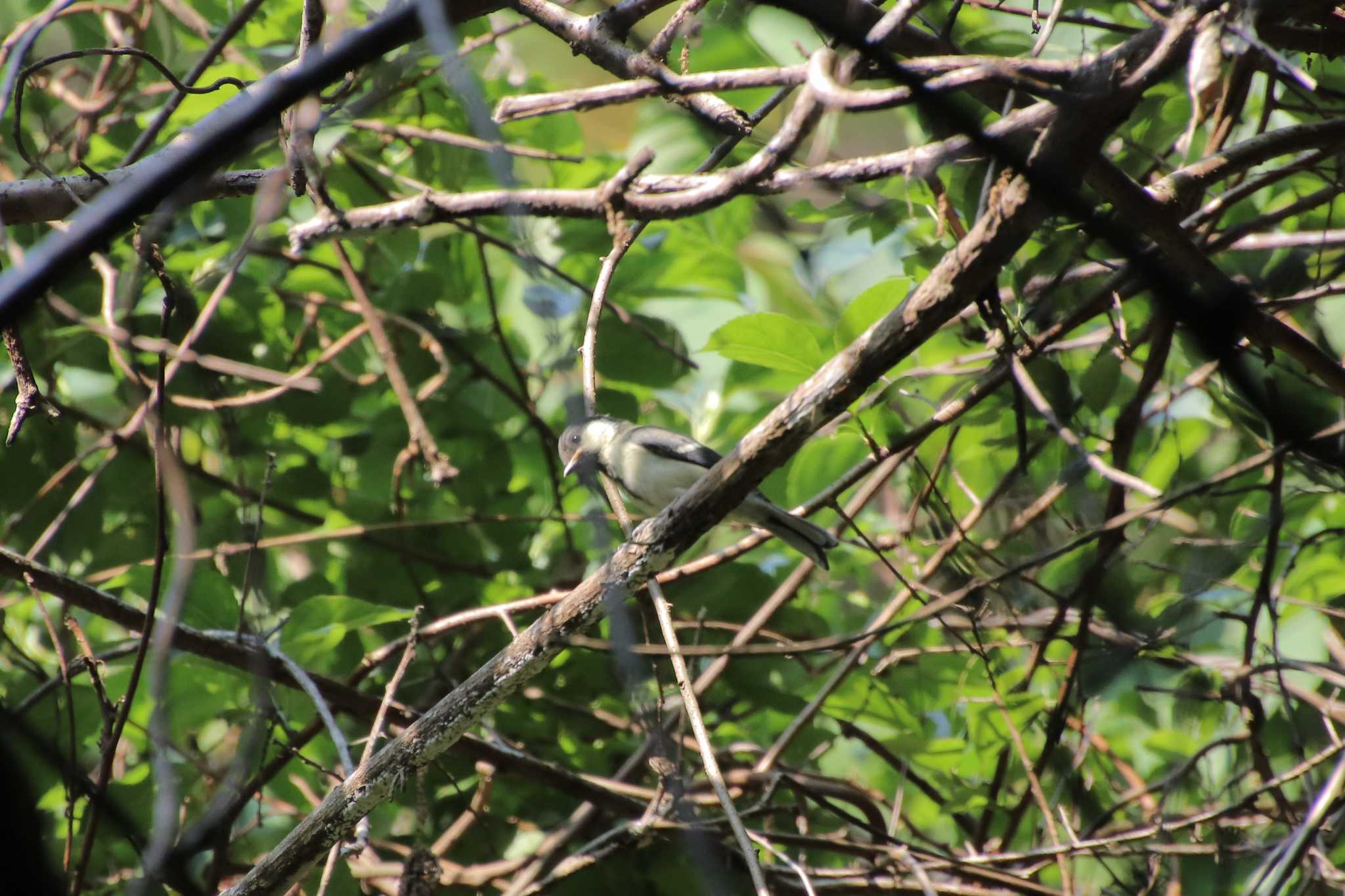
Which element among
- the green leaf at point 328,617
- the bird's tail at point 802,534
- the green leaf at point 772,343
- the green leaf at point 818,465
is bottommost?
the green leaf at point 328,617

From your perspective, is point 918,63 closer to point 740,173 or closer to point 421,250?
point 740,173

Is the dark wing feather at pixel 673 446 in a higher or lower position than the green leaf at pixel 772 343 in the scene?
higher

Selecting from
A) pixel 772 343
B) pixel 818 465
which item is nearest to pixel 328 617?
pixel 772 343

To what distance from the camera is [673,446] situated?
3.97 m

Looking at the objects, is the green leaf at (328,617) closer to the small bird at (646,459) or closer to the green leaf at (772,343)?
the small bird at (646,459)

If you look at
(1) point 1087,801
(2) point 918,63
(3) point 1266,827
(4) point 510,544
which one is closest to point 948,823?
(1) point 1087,801

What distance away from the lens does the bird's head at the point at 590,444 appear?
10.8 ft

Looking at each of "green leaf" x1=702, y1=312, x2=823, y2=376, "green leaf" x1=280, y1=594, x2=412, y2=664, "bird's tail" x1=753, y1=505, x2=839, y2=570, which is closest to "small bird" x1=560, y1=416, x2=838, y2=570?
"bird's tail" x1=753, y1=505, x2=839, y2=570

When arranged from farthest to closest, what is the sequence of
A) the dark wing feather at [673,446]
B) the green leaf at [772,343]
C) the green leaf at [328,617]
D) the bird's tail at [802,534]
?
1. the dark wing feather at [673,446]
2. the bird's tail at [802,534]
3. the green leaf at [772,343]
4. the green leaf at [328,617]

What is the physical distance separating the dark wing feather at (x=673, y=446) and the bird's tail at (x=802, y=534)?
50 centimetres

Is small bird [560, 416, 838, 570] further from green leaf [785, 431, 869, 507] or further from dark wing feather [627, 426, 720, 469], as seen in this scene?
green leaf [785, 431, 869, 507]

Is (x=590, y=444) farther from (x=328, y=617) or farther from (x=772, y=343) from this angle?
(x=328, y=617)

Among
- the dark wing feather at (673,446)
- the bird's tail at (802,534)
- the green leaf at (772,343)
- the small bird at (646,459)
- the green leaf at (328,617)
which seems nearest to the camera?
the green leaf at (328,617)

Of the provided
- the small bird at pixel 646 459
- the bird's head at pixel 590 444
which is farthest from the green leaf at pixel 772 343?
the small bird at pixel 646 459
